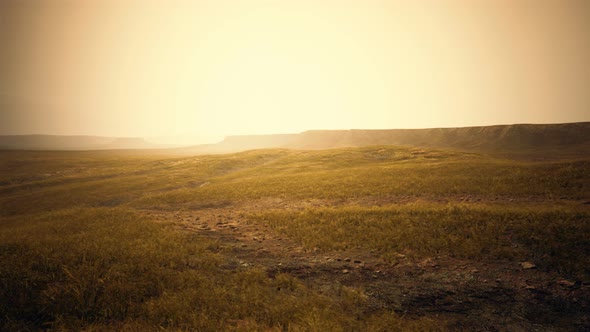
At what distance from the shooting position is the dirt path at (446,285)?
7023 mm

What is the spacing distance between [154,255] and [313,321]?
8676 millimetres

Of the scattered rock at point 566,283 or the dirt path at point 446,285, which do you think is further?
the scattered rock at point 566,283

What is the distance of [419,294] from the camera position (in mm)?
8359

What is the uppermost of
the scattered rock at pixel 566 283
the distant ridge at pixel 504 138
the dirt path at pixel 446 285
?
the distant ridge at pixel 504 138

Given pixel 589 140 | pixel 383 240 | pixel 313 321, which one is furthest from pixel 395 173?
pixel 589 140

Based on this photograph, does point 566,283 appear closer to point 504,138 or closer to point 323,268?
point 323,268

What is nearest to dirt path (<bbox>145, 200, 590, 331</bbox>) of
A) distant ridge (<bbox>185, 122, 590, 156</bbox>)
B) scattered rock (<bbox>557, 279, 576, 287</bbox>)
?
scattered rock (<bbox>557, 279, 576, 287</bbox>)

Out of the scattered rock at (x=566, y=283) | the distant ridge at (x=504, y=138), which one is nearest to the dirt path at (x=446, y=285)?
the scattered rock at (x=566, y=283)

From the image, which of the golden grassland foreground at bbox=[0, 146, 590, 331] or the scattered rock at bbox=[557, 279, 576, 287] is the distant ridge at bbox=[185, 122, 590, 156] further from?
the scattered rock at bbox=[557, 279, 576, 287]

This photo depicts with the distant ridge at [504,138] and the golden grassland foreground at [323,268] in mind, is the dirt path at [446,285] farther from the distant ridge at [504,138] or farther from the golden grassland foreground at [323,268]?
the distant ridge at [504,138]

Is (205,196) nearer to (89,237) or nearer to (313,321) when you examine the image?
(89,237)

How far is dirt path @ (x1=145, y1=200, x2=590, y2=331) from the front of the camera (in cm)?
702

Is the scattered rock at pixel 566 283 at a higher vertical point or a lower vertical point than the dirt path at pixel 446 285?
higher

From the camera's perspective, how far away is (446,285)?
8750mm
